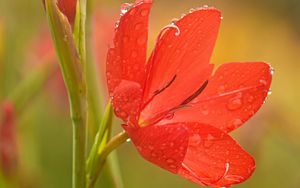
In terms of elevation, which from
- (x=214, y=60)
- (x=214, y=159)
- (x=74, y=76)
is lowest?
(x=214, y=60)

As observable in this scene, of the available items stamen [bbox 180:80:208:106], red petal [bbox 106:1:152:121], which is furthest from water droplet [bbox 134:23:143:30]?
stamen [bbox 180:80:208:106]

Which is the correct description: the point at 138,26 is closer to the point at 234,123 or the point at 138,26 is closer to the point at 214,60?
the point at 234,123

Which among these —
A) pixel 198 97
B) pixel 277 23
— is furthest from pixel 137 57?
pixel 277 23

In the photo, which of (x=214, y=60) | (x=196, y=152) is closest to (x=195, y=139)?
(x=196, y=152)

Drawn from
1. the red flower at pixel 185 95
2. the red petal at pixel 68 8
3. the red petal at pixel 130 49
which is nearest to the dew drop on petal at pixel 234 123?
the red flower at pixel 185 95

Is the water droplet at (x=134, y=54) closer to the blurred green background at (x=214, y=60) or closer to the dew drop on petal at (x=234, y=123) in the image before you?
the dew drop on petal at (x=234, y=123)

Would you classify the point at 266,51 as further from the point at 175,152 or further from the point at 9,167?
the point at 175,152

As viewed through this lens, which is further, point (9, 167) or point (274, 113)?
point (274, 113)
